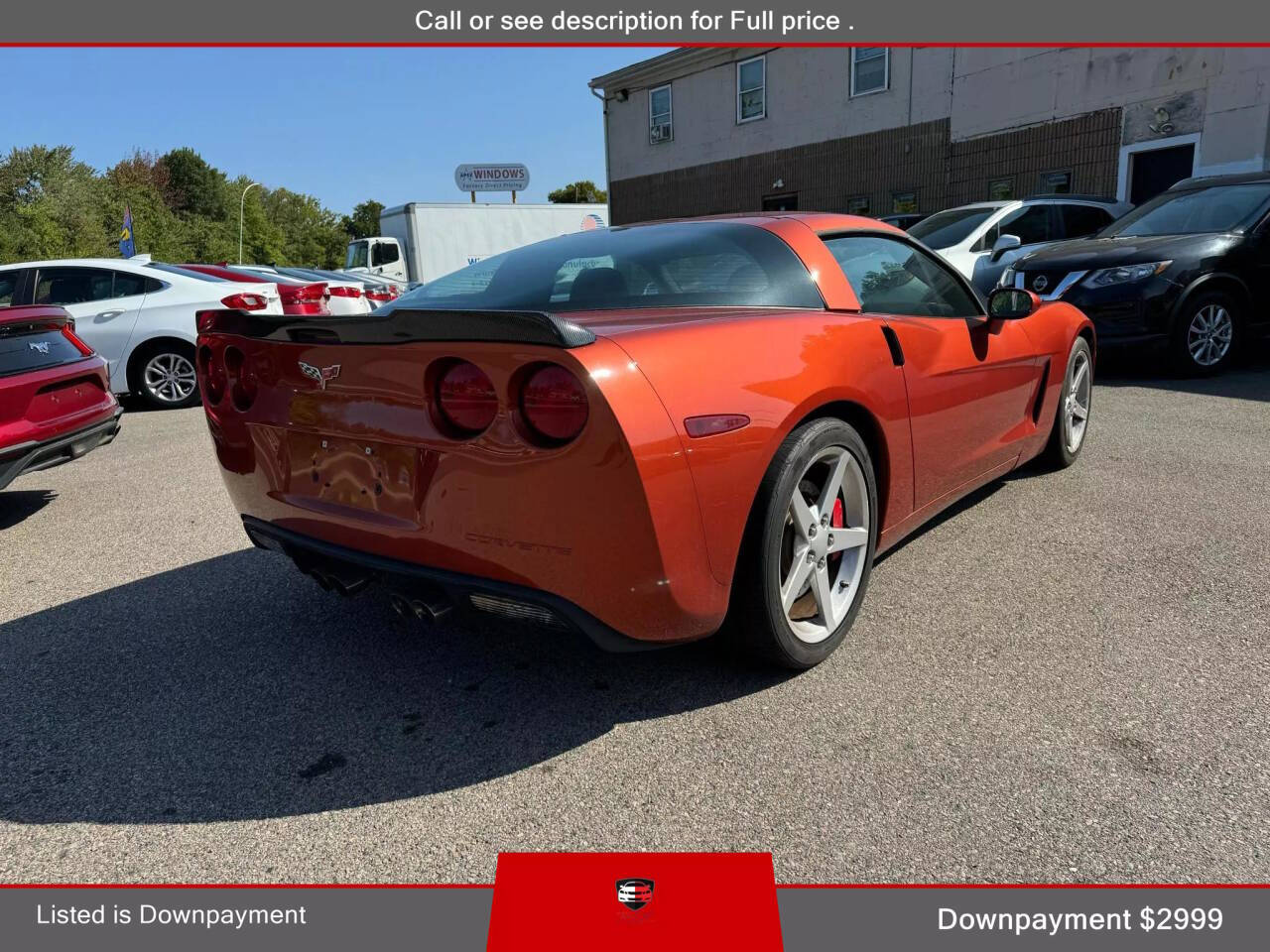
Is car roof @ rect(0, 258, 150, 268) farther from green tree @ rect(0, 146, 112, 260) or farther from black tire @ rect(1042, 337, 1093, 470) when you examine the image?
green tree @ rect(0, 146, 112, 260)

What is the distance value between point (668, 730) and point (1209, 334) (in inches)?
301

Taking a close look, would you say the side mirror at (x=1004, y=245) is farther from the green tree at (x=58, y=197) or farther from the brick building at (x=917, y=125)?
the green tree at (x=58, y=197)

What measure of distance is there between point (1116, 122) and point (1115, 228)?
797 cm

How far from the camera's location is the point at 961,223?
36.1 feet

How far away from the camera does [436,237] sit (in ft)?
79.3

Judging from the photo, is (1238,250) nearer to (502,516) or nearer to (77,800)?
(502,516)

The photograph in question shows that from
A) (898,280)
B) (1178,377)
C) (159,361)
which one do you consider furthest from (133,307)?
(1178,377)

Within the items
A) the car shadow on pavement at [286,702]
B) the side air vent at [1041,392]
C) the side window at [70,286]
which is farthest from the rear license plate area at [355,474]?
the side window at [70,286]

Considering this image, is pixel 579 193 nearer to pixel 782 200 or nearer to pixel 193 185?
pixel 193 185

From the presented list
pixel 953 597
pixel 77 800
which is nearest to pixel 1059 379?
pixel 953 597

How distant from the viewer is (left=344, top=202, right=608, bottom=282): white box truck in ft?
78.5

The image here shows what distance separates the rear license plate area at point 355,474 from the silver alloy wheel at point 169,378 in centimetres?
737

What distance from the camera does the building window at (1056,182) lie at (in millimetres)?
16828

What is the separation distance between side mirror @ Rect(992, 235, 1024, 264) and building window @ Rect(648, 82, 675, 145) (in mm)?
15791
